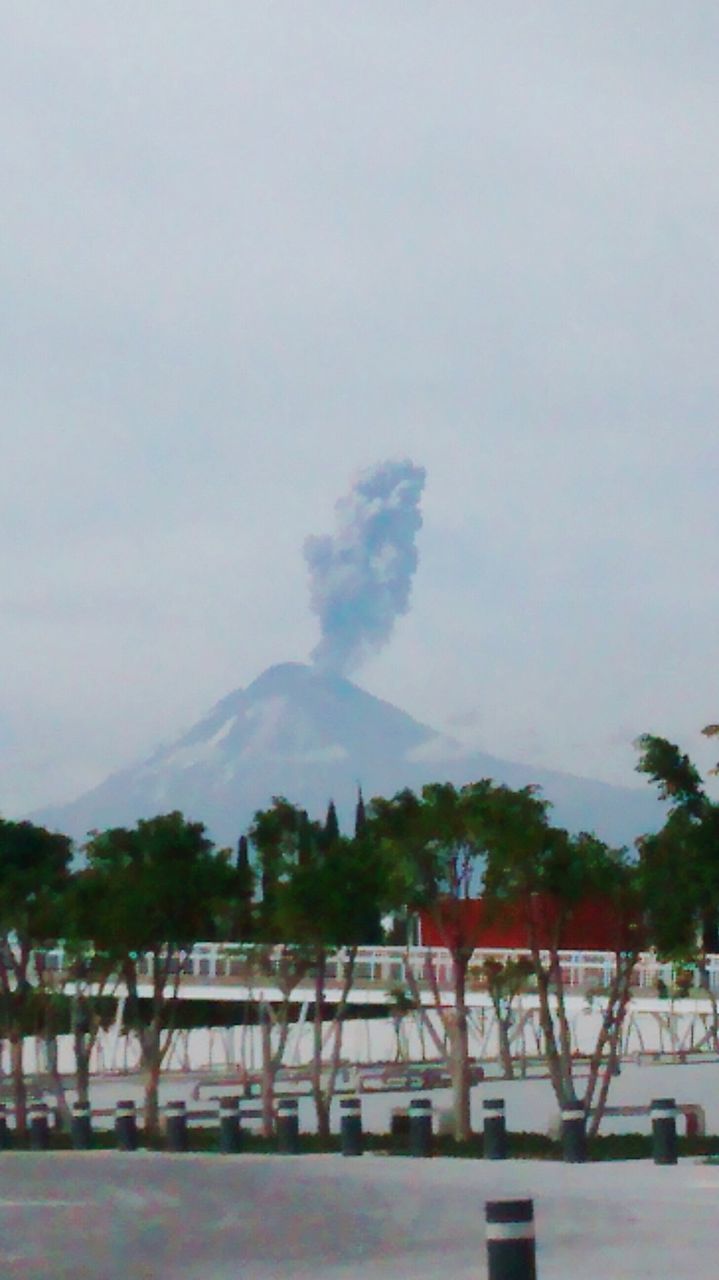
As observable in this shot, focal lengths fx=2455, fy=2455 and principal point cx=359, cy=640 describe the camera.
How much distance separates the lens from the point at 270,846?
37.7 m

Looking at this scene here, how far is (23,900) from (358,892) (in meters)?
7.02

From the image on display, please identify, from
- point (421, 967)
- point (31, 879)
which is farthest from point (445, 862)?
point (421, 967)

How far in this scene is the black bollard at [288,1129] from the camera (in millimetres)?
30078

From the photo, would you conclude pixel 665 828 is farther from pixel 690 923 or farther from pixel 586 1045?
pixel 586 1045

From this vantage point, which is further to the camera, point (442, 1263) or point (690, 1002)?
point (690, 1002)

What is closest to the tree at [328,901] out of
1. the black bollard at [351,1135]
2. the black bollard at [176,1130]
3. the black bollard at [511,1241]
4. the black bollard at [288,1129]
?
the black bollard at [176,1130]

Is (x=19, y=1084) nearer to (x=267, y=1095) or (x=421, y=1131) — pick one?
(x=267, y=1095)

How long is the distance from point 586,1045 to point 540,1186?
2028 inches

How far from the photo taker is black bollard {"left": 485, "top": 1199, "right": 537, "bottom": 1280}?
27.9 feet

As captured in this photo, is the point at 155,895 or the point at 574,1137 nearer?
the point at 574,1137

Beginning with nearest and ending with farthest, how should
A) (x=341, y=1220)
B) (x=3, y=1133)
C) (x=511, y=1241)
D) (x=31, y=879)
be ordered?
(x=511, y=1241) → (x=341, y=1220) → (x=3, y=1133) → (x=31, y=879)

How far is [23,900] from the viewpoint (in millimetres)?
40406

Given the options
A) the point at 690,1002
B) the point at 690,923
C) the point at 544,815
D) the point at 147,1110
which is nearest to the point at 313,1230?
the point at 690,923

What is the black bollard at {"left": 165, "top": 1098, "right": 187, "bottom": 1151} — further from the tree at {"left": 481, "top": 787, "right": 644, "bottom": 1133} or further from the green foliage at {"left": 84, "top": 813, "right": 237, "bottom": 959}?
the green foliage at {"left": 84, "top": 813, "right": 237, "bottom": 959}
